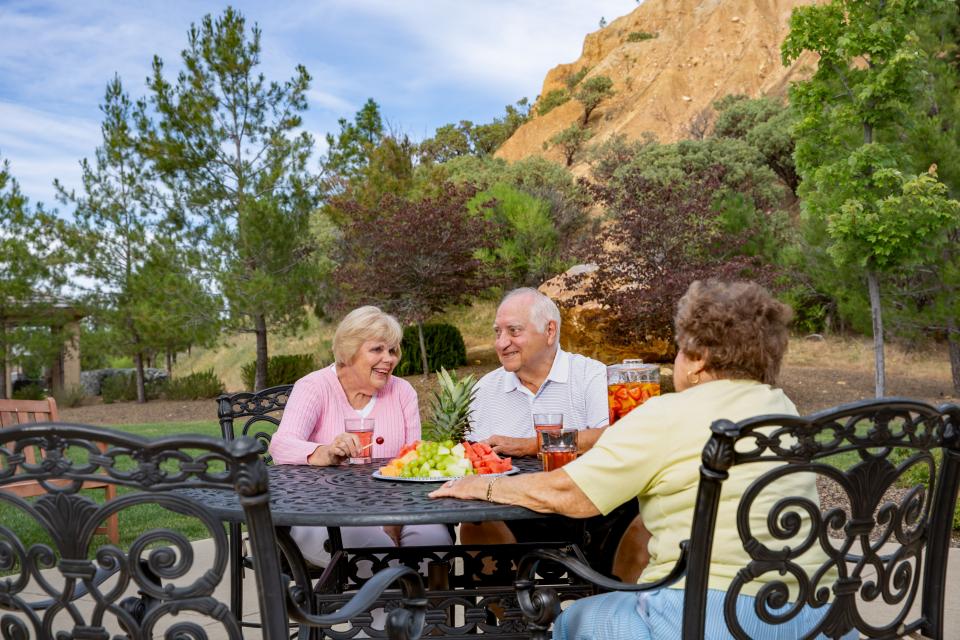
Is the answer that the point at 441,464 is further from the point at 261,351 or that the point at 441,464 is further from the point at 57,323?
the point at 57,323

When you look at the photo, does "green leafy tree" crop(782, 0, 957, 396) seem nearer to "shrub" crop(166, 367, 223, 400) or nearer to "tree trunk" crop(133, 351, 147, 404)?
Answer: "shrub" crop(166, 367, 223, 400)

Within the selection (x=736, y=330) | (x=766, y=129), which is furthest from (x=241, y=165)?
A: (x=736, y=330)

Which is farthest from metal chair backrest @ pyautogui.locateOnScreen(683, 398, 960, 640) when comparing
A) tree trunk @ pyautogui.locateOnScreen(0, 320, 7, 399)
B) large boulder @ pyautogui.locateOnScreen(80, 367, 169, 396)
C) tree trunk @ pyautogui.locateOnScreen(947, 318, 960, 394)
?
large boulder @ pyautogui.locateOnScreen(80, 367, 169, 396)

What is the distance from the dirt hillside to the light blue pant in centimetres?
3291

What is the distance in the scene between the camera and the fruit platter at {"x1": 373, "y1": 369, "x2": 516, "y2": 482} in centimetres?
253

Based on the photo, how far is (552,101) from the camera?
4606 cm

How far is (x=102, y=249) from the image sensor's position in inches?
777

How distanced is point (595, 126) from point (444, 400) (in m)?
42.5

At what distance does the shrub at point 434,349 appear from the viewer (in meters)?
17.5

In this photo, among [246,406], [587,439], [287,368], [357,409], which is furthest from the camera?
[287,368]

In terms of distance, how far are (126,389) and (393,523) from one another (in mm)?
20616

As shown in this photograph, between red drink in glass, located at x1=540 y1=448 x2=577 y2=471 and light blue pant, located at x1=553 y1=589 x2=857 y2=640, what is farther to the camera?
red drink in glass, located at x1=540 y1=448 x2=577 y2=471

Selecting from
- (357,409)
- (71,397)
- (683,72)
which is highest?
(683,72)

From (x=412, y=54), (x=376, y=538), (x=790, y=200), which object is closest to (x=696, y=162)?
(x=790, y=200)
